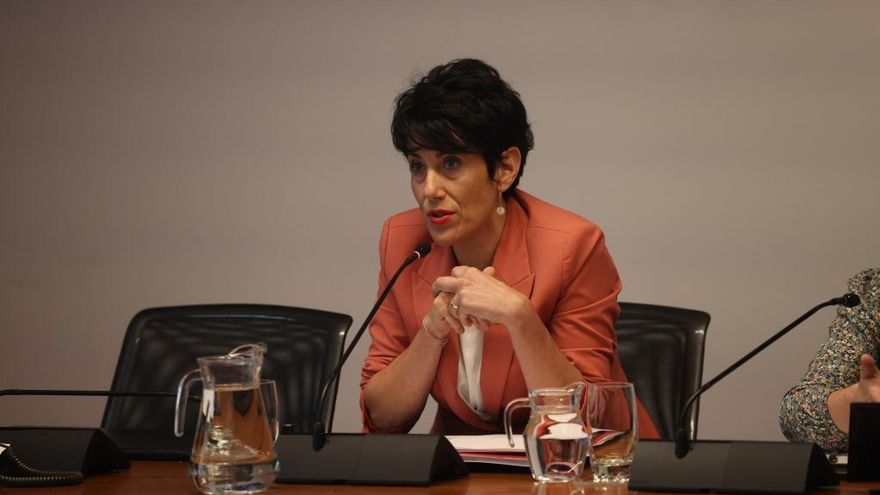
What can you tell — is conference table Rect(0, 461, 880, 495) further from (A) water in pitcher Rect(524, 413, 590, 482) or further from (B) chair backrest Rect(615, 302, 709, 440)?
(B) chair backrest Rect(615, 302, 709, 440)

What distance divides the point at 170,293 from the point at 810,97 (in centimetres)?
216

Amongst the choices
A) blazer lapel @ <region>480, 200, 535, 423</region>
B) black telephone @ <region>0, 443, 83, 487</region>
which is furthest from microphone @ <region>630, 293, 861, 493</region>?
black telephone @ <region>0, 443, 83, 487</region>

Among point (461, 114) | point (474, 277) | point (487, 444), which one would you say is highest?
point (461, 114)

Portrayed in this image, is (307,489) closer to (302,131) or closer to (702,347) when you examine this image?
(702,347)

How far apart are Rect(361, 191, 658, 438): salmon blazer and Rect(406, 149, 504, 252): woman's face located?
10 cm

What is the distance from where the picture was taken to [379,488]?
5.39ft

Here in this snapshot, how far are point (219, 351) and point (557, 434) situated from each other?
1.16 meters

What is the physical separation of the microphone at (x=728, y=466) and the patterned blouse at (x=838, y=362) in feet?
2.27

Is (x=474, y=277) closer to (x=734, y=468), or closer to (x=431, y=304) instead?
(x=431, y=304)

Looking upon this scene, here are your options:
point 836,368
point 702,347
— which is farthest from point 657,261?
point 836,368

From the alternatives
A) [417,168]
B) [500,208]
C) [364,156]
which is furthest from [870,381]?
[364,156]

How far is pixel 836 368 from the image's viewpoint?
228 centimetres

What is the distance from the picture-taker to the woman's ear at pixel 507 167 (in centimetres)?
246

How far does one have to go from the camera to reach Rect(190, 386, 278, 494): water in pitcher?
5.05 feet
